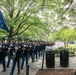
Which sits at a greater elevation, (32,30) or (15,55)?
(32,30)

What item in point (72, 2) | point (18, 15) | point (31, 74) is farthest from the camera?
point (18, 15)

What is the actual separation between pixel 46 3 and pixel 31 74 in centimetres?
1072

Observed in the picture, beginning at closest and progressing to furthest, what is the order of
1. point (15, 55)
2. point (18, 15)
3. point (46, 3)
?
point (15, 55)
point (46, 3)
point (18, 15)

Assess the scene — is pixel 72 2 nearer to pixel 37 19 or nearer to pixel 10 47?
pixel 10 47

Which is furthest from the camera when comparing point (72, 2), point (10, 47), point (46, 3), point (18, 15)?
point (18, 15)

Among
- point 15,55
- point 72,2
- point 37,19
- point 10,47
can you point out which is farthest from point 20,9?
point 15,55

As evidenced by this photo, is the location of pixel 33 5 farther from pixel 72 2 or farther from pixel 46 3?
pixel 72 2

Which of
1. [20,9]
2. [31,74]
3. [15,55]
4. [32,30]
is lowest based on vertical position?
[31,74]

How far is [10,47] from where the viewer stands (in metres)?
13.0

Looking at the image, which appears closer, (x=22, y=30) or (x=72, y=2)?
(x=72, y=2)

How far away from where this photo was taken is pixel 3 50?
36.8 ft

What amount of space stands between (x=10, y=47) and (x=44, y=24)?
8.90m

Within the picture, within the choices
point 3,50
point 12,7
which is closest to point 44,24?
point 12,7

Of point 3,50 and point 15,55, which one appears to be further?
point 3,50
